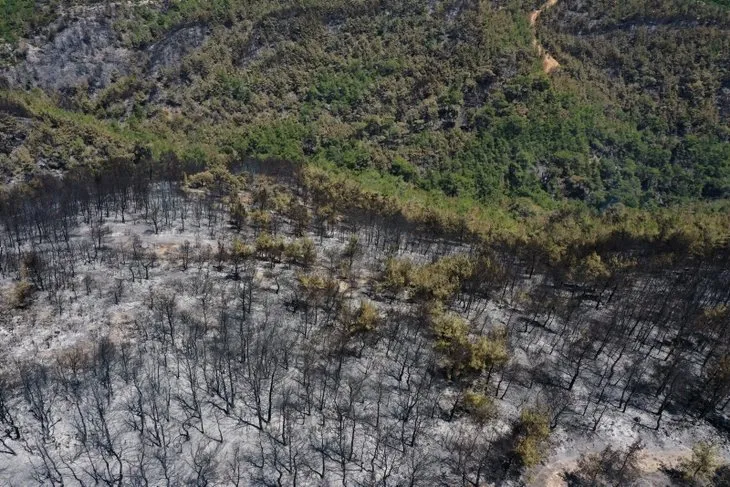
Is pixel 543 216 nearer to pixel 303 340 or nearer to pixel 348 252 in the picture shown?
pixel 348 252

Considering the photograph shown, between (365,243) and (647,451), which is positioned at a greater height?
(365,243)

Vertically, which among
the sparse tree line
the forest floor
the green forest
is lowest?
the forest floor

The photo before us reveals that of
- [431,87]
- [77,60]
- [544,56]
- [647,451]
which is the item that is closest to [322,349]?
[647,451]

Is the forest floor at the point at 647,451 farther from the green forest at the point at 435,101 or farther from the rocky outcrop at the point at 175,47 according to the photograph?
the rocky outcrop at the point at 175,47

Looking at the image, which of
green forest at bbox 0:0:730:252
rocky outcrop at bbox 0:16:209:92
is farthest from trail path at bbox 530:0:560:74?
rocky outcrop at bbox 0:16:209:92

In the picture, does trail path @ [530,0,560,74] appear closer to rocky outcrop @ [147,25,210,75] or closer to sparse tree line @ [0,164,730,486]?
sparse tree line @ [0,164,730,486]

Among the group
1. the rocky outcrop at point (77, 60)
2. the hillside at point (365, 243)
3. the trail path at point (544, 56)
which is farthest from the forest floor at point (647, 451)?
the rocky outcrop at point (77, 60)

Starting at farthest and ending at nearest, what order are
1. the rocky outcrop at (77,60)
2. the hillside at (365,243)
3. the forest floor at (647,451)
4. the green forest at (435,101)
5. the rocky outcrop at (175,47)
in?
the rocky outcrop at (175,47) → the rocky outcrop at (77,60) → the green forest at (435,101) → the hillside at (365,243) → the forest floor at (647,451)

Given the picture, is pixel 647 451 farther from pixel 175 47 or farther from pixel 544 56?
pixel 175 47
